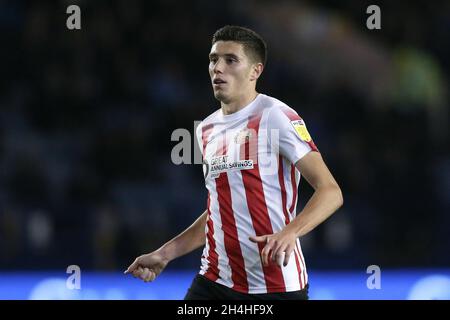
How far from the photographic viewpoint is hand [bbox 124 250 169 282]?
4414 millimetres

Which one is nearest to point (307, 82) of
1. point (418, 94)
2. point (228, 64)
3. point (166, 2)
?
point (418, 94)

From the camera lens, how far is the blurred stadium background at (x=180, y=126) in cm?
905

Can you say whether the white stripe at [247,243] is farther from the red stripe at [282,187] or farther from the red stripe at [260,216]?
the red stripe at [282,187]

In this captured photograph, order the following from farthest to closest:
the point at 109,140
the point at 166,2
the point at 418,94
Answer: the point at 166,2 < the point at 418,94 < the point at 109,140

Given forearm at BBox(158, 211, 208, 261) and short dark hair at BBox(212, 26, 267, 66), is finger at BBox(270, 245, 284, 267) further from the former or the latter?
short dark hair at BBox(212, 26, 267, 66)

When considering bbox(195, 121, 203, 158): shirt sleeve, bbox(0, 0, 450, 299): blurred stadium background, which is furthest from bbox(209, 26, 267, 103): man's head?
bbox(0, 0, 450, 299): blurred stadium background

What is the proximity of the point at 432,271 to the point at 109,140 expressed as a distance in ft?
11.9

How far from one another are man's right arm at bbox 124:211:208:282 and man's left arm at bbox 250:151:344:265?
2.34ft

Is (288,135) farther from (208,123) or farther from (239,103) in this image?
(208,123)

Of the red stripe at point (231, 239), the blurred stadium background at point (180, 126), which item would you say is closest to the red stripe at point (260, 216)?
the red stripe at point (231, 239)
